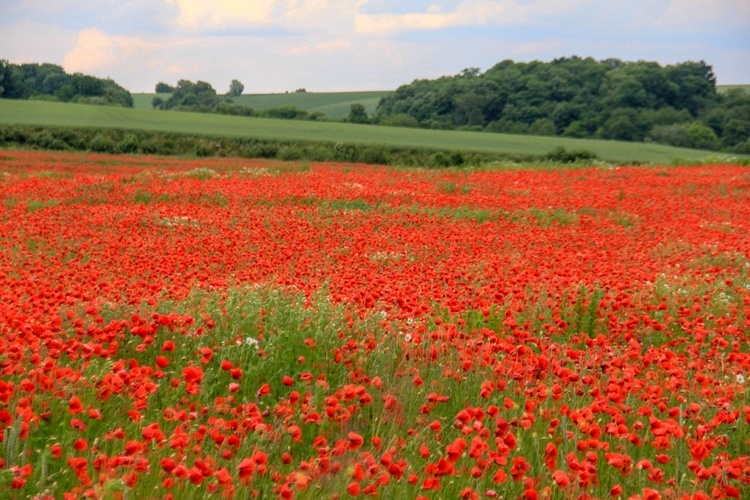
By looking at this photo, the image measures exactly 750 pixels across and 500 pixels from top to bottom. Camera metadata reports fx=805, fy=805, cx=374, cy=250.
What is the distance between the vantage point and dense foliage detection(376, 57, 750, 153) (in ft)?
250

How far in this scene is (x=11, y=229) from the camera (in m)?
13.0

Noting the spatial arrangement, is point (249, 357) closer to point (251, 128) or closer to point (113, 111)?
point (251, 128)

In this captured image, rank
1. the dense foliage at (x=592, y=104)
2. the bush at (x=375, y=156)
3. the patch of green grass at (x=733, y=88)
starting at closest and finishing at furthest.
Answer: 1. the bush at (x=375, y=156)
2. the dense foliage at (x=592, y=104)
3. the patch of green grass at (x=733, y=88)

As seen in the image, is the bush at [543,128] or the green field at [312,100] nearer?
the bush at [543,128]

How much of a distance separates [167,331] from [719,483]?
11.1 ft

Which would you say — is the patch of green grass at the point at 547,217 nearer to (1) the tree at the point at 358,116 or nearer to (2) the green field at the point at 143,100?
(1) the tree at the point at 358,116

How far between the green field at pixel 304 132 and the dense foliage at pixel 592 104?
386 inches

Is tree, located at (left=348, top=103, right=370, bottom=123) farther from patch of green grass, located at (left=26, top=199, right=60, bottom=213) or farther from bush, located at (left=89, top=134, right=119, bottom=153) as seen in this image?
patch of green grass, located at (left=26, top=199, right=60, bottom=213)

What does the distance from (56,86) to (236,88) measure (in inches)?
1321

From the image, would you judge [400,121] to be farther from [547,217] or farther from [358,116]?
[547,217]

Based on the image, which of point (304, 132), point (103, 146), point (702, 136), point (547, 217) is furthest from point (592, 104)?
point (547, 217)

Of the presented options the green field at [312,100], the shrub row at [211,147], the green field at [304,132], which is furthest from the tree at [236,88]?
the shrub row at [211,147]

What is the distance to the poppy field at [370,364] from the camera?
3.27 meters

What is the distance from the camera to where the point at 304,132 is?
66.6m
